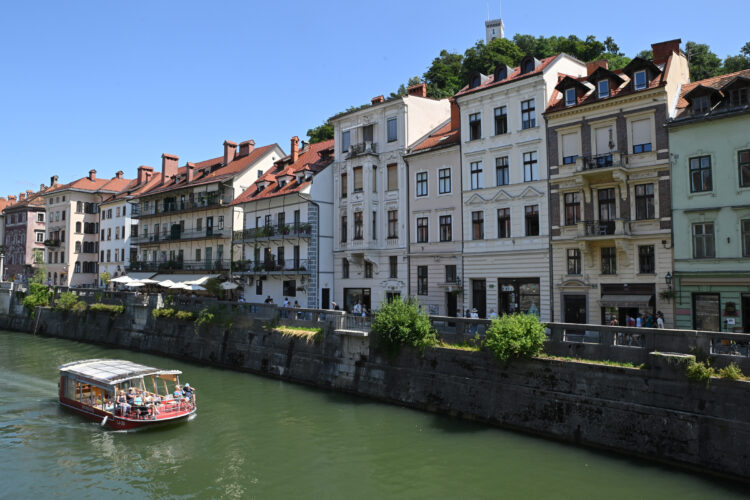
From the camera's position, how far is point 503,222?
1273 inches

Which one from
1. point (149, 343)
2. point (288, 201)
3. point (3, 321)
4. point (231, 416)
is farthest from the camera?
point (3, 321)

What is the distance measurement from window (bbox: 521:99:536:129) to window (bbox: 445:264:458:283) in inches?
374

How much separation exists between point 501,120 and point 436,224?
7.62 metres

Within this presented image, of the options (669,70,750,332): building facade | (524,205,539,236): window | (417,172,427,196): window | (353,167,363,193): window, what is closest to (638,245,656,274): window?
(669,70,750,332): building facade

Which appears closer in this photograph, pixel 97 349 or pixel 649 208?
pixel 649 208

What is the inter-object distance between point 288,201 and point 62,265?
44.1 metres

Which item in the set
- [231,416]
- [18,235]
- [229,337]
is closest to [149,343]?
[229,337]

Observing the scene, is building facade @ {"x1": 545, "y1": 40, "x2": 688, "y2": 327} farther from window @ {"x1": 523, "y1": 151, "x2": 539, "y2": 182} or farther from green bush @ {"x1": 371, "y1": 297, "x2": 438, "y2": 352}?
green bush @ {"x1": 371, "y1": 297, "x2": 438, "y2": 352}

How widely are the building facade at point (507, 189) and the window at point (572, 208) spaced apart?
1147 millimetres

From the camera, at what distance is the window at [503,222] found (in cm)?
3209

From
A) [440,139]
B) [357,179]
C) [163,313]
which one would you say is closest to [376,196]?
[357,179]

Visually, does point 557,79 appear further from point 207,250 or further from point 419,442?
point 207,250

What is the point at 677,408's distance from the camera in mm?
16641

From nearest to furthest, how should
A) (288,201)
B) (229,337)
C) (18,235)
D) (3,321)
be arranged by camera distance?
(229,337) → (288,201) → (3,321) → (18,235)
